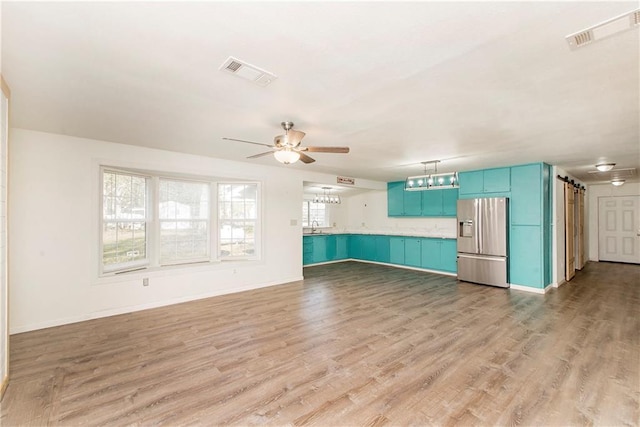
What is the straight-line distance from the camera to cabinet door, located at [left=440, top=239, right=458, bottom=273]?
263 inches

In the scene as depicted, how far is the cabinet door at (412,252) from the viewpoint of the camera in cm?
739

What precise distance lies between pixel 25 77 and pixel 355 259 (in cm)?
802

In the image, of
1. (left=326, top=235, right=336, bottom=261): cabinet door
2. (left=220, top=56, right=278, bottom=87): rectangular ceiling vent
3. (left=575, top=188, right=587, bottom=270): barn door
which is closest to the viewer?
(left=220, top=56, right=278, bottom=87): rectangular ceiling vent

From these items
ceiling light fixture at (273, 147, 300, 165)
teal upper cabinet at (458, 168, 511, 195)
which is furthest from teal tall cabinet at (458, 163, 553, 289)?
ceiling light fixture at (273, 147, 300, 165)

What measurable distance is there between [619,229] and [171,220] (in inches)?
460

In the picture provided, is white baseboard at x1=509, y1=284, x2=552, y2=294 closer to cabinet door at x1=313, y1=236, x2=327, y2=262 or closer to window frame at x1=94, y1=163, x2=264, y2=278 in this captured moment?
cabinet door at x1=313, y1=236, x2=327, y2=262

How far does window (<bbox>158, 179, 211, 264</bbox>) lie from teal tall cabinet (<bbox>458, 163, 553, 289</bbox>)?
5589 mm

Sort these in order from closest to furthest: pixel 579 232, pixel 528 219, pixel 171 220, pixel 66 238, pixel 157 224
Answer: pixel 66 238 < pixel 157 224 < pixel 171 220 < pixel 528 219 < pixel 579 232

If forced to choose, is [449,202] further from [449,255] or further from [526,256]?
[526,256]

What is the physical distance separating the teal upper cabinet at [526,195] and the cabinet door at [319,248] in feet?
A: 15.1

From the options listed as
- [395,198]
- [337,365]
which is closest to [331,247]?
[395,198]

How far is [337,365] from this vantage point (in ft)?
8.84

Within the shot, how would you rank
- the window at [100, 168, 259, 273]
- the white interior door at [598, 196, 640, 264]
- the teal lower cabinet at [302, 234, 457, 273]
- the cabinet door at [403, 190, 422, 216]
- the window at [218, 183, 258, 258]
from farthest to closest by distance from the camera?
the white interior door at [598, 196, 640, 264] → the cabinet door at [403, 190, 422, 216] → the teal lower cabinet at [302, 234, 457, 273] → the window at [218, 183, 258, 258] → the window at [100, 168, 259, 273]

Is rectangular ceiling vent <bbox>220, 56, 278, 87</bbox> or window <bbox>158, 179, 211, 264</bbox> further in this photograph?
window <bbox>158, 179, 211, 264</bbox>
